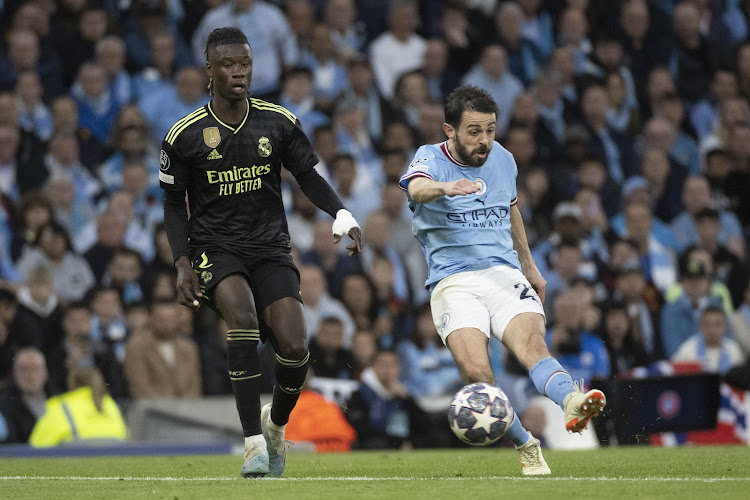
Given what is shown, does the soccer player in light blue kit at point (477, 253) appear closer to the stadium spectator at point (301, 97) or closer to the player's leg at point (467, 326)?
the player's leg at point (467, 326)

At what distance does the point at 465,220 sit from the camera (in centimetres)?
770

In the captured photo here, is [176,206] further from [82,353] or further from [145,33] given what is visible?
[145,33]

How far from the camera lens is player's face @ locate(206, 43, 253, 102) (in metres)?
7.55

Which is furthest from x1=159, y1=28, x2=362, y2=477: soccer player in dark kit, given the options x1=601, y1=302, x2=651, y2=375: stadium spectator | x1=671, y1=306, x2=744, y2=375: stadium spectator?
x1=671, y1=306, x2=744, y2=375: stadium spectator

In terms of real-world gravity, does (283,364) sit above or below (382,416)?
above

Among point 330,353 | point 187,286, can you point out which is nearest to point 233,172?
point 187,286

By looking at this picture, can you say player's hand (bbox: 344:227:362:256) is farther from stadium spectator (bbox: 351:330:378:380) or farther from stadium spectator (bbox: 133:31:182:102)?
stadium spectator (bbox: 133:31:182:102)

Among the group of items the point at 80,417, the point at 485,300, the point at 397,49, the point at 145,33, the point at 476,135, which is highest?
the point at 145,33

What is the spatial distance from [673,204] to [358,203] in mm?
4151

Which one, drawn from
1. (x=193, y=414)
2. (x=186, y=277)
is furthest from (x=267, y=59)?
(x=186, y=277)

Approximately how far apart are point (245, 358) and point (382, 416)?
4637mm

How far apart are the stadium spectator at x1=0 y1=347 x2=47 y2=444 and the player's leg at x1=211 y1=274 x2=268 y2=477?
455cm

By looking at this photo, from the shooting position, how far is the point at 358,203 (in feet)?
46.6

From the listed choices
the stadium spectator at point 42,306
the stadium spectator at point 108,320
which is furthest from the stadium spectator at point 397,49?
the stadium spectator at point 42,306
